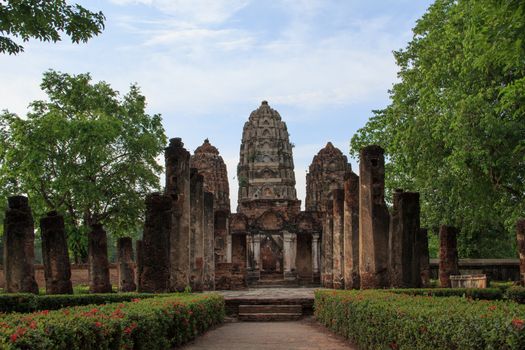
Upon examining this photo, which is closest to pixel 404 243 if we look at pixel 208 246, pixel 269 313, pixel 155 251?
pixel 269 313

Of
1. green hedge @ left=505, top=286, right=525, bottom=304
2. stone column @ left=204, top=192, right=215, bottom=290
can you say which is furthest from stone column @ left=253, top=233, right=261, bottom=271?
green hedge @ left=505, top=286, right=525, bottom=304

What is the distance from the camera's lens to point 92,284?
2302 centimetres

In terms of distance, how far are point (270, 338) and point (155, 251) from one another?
4573mm

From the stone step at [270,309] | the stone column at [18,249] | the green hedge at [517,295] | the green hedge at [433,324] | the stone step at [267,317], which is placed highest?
the stone column at [18,249]

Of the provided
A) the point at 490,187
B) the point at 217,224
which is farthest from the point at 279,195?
the point at 490,187

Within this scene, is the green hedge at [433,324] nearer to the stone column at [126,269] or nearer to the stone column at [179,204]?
the stone column at [179,204]

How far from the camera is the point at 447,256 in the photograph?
24875mm

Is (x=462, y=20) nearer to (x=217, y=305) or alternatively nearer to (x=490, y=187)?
(x=490, y=187)

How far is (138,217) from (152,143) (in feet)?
13.4

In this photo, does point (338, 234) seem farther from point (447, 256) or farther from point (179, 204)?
point (179, 204)

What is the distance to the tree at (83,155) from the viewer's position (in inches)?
1261

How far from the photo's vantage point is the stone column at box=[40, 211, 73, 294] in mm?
18797

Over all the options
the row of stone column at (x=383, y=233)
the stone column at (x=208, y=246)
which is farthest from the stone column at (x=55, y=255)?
the stone column at (x=208, y=246)

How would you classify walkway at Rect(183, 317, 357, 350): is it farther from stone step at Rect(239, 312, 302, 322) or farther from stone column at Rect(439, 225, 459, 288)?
stone column at Rect(439, 225, 459, 288)
